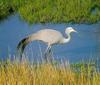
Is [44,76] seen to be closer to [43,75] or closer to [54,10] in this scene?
[43,75]

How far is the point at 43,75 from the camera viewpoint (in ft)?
24.0

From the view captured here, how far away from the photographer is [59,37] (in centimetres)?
1047

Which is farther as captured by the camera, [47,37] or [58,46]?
[58,46]

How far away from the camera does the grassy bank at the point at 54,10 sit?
14.6 metres

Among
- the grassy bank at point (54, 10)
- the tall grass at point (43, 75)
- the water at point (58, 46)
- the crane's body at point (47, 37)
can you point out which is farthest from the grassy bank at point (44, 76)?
the grassy bank at point (54, 10)

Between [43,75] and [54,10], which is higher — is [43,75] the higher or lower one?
the higher one

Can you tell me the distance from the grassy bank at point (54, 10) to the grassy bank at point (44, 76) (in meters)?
6.86

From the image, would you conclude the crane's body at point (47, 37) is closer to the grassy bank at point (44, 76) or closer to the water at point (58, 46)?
the water at point (58, 46)

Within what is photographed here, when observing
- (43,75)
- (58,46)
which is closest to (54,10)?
(58,46)

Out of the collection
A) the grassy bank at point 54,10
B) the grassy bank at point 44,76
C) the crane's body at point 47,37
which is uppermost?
the grassy bank at point 44,76

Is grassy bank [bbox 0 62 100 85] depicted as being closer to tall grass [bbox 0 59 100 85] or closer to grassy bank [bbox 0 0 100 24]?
tall grass [bbox 0 59 100 85]

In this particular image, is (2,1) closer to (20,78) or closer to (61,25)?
(61,25)

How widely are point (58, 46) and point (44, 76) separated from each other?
4.50 meters

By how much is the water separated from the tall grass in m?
2.02
